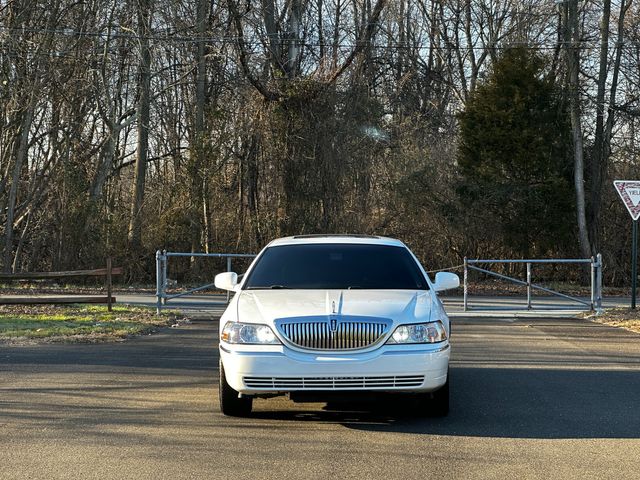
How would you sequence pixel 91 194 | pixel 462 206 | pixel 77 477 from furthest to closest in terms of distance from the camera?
pixel 91 194 → pixel 462 206 → pixel 77 477

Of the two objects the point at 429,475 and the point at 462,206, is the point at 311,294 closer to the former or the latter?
the point at 429,475

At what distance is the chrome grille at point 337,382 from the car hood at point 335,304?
49 centimetres

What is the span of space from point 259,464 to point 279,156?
2229 cm

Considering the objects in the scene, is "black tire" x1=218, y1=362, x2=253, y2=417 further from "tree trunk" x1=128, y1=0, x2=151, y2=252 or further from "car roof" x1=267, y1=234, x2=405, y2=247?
"tree trunk" x1=128, y1=0, x2=151, y2=252

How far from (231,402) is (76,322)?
914 centimetres

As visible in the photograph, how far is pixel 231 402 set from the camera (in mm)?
7906

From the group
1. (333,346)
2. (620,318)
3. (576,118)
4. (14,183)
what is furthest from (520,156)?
(333,346)

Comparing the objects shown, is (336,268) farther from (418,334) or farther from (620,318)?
(620,318)

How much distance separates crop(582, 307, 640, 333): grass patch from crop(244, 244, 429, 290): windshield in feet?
27.9

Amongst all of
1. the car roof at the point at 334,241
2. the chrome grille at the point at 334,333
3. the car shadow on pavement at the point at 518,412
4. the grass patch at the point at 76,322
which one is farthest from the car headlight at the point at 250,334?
the grass patch at the point at 76,322

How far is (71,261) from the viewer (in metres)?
28.0

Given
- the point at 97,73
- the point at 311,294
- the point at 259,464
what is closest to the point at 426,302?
the point at 311,294

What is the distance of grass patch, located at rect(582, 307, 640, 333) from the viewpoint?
1670 centimetres

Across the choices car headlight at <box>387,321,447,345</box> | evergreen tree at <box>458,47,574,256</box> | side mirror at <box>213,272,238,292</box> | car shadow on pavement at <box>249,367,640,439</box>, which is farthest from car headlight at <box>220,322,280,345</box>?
evergreen tree at <box>458,47,574,256</box>
